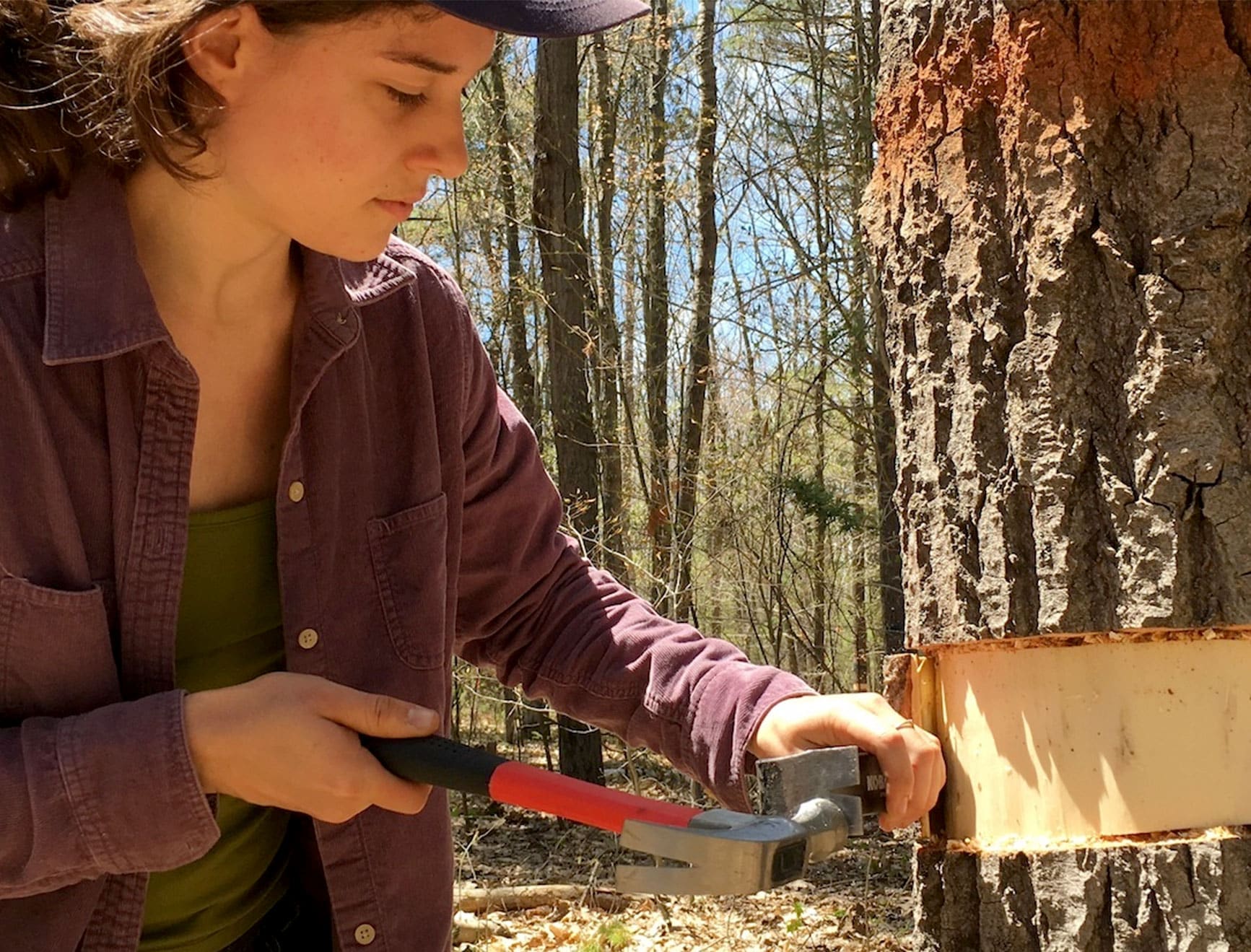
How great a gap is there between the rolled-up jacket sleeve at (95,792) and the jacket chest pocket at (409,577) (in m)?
0.45

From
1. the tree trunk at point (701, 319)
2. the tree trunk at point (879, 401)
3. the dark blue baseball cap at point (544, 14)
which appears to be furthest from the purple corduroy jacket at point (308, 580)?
the tree trunk at point (879, 401)

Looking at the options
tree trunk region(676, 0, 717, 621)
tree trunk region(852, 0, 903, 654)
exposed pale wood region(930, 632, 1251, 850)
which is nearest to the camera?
exposed pale wood region(930, 632, 1251, 850)

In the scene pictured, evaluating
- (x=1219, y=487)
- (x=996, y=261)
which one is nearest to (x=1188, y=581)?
(x=1219, y=487)

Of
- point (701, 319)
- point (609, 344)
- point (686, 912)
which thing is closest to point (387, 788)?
point (686, 912)

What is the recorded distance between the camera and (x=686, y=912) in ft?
17.1

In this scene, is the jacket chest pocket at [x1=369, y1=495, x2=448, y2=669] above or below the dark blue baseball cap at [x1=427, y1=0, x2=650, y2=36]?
below

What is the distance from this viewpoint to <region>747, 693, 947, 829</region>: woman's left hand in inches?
63.4

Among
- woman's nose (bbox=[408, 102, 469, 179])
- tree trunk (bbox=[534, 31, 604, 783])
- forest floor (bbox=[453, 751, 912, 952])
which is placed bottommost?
forest floor (bbox=[453, 751, 912, 952])

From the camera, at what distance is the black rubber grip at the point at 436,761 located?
1421 millimetres

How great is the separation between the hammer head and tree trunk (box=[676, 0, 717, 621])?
5.61m

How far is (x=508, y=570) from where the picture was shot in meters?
1.97

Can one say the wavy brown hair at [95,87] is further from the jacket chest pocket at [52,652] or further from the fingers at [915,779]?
the fingers at [915,779]

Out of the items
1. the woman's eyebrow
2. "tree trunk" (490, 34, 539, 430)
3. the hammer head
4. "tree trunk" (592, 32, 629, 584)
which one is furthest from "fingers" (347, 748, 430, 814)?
"tree trunk" (490, 34, 539, 430)

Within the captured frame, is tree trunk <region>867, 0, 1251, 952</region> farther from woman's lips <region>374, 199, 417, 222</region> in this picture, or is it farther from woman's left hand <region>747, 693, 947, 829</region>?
woman's lips <region>374, 199, 417, 222</region>
